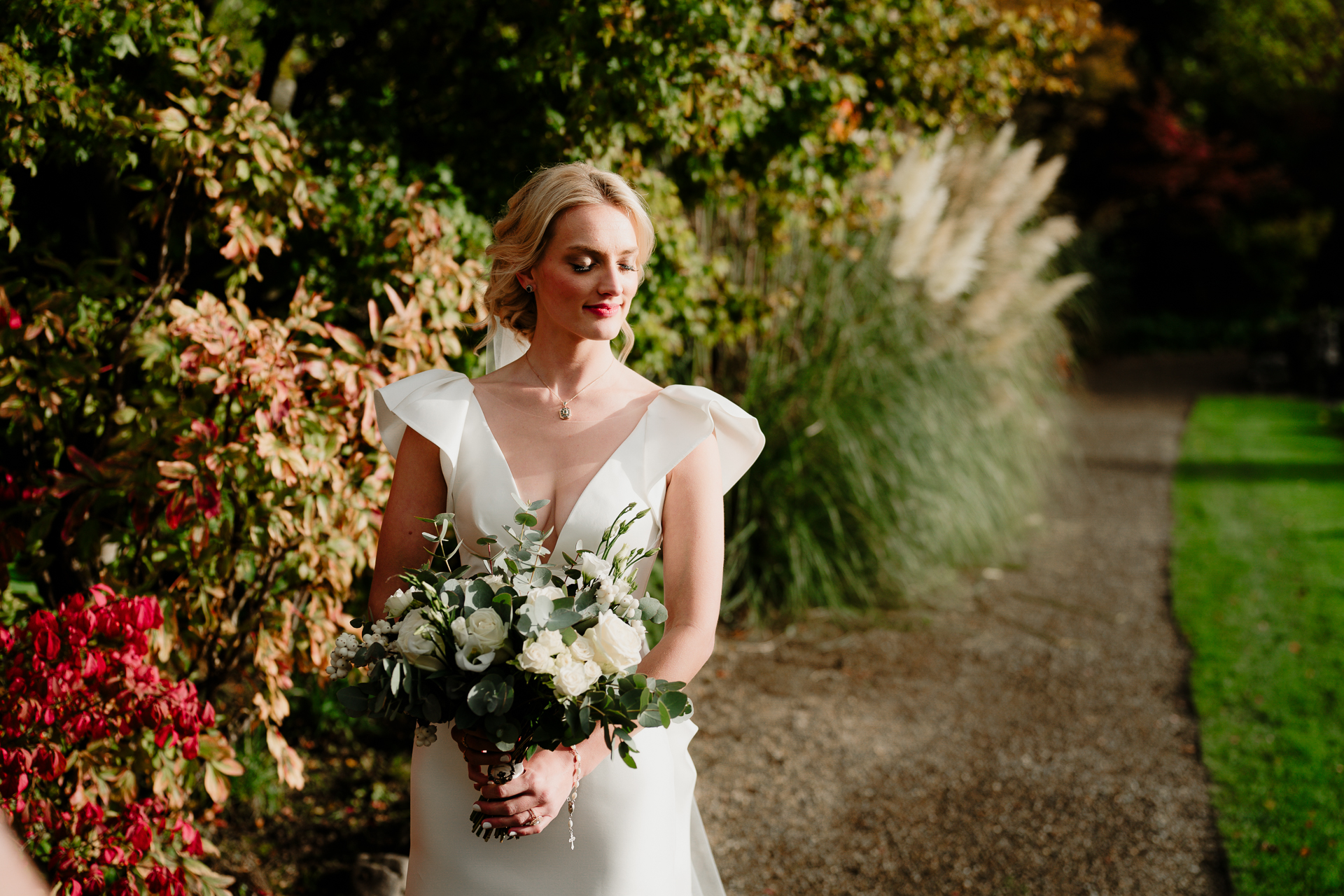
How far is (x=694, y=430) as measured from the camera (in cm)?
216

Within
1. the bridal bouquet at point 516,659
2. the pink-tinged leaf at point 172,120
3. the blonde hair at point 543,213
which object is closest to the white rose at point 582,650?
the bridal bouquet at point 516,659

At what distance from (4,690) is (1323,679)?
553cm

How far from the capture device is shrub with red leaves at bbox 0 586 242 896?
2264mm

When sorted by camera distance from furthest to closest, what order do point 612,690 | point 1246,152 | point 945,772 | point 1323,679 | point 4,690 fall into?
point 1246,152, point 1323,679, point 945,772, point 4,690, point 612,690

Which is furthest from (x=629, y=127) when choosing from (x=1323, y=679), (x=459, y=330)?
(x=1323, y=679)

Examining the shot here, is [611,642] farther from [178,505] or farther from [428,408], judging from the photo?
[178,505]

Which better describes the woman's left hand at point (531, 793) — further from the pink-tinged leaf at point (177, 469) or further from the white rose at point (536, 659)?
the pink-tinged leaf at point (177, 469)

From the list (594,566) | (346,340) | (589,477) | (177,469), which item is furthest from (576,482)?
(177,469)

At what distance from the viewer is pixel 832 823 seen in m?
3.73

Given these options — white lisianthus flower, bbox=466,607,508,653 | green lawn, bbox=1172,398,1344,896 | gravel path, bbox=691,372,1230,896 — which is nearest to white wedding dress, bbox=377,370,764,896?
white lisianthus flower, bbox=466,607,508,653

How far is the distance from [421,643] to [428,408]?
2.00 ft

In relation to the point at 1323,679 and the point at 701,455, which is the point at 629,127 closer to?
the point at 701,455

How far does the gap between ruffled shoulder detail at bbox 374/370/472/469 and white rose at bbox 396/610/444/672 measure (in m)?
0.44

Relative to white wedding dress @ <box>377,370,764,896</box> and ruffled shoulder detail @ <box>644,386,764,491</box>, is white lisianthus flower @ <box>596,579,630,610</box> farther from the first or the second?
ruffled shoulder detail @ <box>644,386,764,491</box>
